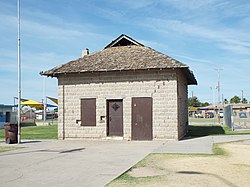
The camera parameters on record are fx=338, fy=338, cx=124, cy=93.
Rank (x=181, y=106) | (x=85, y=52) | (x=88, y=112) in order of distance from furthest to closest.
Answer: (x=85, y=52), (x=181, y=106), (x=88, y=112)

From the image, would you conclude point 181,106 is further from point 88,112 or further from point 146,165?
point 146,165

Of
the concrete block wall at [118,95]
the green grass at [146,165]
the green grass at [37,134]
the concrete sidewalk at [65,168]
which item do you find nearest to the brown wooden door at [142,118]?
the concrete block wall at [118,95]

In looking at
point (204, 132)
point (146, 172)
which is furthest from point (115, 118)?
point (146, 172)

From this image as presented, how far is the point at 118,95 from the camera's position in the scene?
805 inches

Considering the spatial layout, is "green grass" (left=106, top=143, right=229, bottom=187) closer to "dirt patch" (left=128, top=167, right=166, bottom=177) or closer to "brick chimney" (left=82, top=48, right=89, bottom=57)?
"dirt patch" (left=128, top=167, right=166, bottom=177)

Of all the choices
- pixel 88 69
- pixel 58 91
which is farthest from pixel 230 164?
pixel 58 91

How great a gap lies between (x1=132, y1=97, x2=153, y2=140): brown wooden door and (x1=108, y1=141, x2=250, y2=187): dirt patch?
23.2ft

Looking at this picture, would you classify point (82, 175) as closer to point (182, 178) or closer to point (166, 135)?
point (182, 178)

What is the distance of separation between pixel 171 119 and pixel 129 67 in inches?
153

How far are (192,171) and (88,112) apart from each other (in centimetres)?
1230

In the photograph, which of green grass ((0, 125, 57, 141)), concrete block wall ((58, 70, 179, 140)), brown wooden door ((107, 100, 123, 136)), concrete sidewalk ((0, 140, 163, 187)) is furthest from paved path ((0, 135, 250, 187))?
green grass ((0, 125, 57, 141))

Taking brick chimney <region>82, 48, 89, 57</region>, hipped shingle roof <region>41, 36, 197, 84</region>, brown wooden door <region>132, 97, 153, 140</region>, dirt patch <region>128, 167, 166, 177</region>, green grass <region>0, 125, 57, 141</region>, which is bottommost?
green grass <region>0, 125, 57, 141</region>

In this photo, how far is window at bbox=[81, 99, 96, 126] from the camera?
826 inches

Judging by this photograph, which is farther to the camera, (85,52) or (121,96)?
(85,52)
